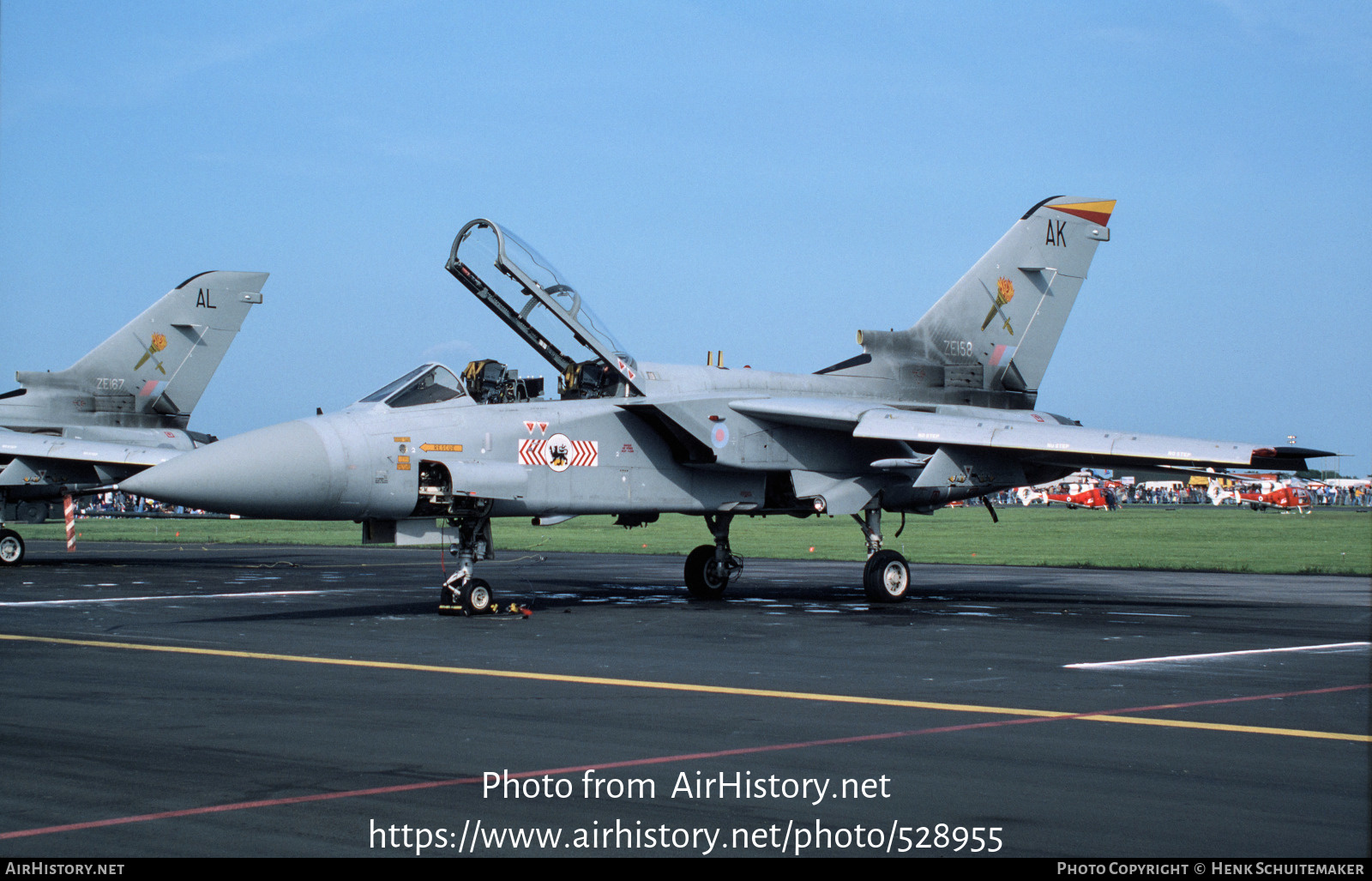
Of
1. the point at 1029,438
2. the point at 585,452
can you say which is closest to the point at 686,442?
the point at 585,452

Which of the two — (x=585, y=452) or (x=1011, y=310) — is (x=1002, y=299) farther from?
(x=585, y=452)

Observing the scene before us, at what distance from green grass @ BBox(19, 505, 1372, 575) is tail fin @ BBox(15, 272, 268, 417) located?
8817mm

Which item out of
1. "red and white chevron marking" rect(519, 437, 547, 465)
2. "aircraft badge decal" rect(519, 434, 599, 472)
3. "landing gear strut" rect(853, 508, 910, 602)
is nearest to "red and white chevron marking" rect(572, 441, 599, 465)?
"aircraft badge decal" rect(519, 434, 599, 472)

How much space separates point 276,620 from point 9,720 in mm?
6499

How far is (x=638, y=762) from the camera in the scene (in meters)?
6.21

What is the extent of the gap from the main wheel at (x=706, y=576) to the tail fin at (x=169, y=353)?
1551 centimetres

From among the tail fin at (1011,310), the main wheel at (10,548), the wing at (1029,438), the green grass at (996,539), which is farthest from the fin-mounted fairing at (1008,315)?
the main wheel at (10,548)

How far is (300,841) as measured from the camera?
15.5 feet

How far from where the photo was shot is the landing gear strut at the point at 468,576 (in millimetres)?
14039

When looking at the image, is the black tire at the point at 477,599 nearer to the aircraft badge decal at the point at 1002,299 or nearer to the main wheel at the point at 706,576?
the main wheel at the point at 706,576

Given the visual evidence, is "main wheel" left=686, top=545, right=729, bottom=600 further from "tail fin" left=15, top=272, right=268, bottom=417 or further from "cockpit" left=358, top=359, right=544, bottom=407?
"tail fin" left=15, top=272, right=268, bottom=417

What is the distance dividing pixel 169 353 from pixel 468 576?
16.5 meters

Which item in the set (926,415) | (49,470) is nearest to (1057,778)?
(926,415)

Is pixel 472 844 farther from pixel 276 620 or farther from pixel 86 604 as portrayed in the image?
pixel 86 604
